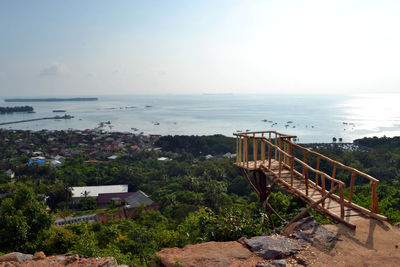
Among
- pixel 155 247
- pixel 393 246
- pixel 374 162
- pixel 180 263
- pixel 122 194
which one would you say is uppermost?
pixel 393 246

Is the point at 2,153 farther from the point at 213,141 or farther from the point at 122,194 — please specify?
the point at 213,141

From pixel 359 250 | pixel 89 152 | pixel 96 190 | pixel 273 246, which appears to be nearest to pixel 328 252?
pixel 359 250

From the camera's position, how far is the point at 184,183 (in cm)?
3484

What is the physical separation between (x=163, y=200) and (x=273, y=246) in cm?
2630

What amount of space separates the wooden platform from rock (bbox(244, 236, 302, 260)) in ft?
4.15

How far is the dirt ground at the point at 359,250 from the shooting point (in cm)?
455

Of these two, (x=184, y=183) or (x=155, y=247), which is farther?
(x=184, y=183)

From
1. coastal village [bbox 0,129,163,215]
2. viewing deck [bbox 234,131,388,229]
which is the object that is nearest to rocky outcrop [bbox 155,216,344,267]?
viewing deck [bbox 234,131,388,229]

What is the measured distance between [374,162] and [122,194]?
3388 centimetres

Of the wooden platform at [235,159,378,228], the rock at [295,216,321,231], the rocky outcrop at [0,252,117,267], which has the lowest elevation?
the rocky outcrop at [0,252,117,267]

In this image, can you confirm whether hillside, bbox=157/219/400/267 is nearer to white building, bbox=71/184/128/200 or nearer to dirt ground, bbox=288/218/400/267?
dirt ground, bbox=288/218/400/267

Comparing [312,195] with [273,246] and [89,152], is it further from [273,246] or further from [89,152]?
[89,152]

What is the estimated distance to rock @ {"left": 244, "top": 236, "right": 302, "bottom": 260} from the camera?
16.3 feet

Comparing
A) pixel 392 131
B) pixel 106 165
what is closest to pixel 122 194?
pixel 106 165
